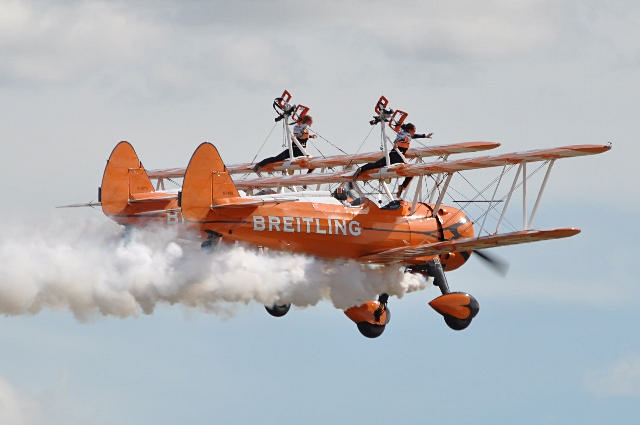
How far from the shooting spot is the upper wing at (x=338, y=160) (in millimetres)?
33281

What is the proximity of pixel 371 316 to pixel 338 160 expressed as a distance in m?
5.15

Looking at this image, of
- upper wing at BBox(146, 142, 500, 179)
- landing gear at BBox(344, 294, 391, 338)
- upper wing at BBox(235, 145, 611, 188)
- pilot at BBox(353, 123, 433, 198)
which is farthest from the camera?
upper wing at BBox(146, 142, 500, 179)

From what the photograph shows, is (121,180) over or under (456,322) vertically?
over

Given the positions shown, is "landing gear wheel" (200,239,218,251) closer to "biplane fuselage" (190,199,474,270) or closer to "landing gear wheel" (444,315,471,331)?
"biplane fuselage" (190,199,474,270)

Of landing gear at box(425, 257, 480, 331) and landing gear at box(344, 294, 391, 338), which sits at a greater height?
landing gear at box(344, 294, 391, 338)

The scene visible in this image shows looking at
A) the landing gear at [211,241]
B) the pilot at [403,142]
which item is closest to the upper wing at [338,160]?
the pilot at [403,142]

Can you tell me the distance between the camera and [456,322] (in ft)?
96.8

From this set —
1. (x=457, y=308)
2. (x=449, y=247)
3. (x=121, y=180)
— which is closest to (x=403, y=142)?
(x=449, y=247)

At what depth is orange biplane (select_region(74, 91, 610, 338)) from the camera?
27203 mm

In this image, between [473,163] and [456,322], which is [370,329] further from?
[473,163]

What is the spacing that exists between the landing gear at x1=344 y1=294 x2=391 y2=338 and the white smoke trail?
1.38 meters

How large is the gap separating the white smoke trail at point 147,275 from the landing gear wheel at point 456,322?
1634 millimetres

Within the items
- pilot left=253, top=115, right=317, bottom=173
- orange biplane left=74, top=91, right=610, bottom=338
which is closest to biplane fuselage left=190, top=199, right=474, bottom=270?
orange biplane left=74, top=91, right=610, bottom=338

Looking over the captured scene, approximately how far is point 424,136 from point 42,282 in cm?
929
